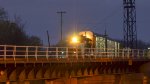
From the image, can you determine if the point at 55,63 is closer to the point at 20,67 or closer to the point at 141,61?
the point at 20,67

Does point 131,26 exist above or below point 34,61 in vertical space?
above

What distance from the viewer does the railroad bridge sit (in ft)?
148

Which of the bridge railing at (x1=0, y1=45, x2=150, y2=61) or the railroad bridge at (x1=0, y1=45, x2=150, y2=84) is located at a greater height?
the bridge railing at (x1=0, y1=45, x2=150, y2=61)

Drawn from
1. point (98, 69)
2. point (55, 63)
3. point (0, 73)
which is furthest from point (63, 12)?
point (0, 73)

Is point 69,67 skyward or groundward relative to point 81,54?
groundward

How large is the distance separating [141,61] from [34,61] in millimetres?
28763

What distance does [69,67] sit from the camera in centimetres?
5525

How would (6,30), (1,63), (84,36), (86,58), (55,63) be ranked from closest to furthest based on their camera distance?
(1,63), (55,63), (86,58), (84,36), (6,30)

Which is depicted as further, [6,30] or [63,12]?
[63,12]

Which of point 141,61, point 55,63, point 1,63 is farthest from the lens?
point 141,61

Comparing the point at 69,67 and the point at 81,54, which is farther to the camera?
the point at 81,54

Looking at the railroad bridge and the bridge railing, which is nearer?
the railroad bridge

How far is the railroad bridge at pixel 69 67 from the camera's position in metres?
45.1

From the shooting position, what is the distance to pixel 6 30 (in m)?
110
